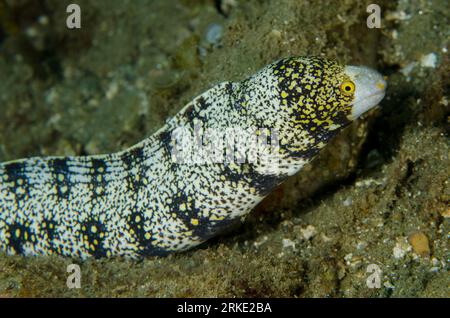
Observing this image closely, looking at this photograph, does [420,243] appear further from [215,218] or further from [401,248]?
[215,218]

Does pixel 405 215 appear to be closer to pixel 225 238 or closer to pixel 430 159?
pixel 430 159

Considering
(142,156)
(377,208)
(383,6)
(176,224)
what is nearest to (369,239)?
(377,208)

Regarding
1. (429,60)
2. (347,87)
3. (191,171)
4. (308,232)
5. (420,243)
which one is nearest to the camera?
(347,87)

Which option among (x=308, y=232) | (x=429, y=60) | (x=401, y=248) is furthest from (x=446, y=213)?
(x=429, y=60)

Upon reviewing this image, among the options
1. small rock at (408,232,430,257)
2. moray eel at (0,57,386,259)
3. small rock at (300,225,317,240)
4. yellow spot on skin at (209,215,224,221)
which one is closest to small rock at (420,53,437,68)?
moray eel at (0,57,386,259)

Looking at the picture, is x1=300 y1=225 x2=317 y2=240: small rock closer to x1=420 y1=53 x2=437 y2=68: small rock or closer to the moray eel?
the moray eel

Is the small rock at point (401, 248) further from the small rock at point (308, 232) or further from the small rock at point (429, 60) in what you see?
the small rock at point (429, 60)
